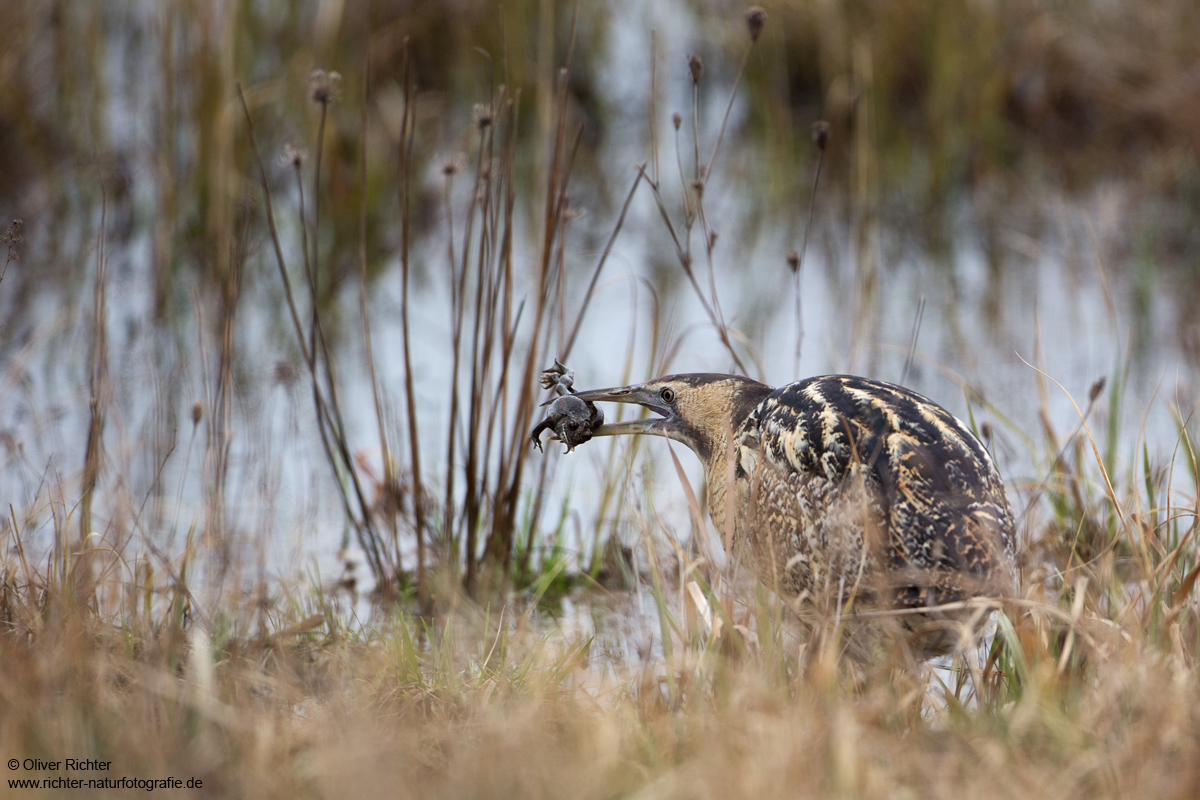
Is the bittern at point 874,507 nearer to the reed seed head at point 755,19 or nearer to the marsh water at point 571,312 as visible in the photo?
the marsh water at point 571,312

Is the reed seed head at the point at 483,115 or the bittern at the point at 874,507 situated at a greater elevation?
the reed seed head at the point at 483,115

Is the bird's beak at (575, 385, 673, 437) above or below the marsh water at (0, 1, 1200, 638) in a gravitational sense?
below

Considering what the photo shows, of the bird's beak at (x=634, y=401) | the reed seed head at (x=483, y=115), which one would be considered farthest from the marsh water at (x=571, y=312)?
the reed seed head at (x=483, y=115)

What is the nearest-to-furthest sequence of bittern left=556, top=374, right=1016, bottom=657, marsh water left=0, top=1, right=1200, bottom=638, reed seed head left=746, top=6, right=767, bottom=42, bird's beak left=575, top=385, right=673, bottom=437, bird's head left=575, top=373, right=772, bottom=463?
bittern left=556, top=374, right=1016, bottom=657 < reed seed head left=746, top=6, right=767, bottom=42 < bird's head left=575, top=373, right=772, bottom=463 < bird's beak left=575, top=385, right=673, bottom=437 < marsh water left=0, top=1, right=1200, bottom=638

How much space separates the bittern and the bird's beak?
38cm

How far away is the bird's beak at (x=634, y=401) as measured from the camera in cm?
374

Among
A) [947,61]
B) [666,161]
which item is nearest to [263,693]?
[666,161]

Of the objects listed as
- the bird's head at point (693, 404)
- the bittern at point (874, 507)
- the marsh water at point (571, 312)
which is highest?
the marsh water at point (571, 312)

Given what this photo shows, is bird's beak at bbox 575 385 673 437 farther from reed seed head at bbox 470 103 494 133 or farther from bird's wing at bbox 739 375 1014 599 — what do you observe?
reed seed head at bbox 470 103 494 133

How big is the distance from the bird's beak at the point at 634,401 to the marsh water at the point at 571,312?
0.68 ft

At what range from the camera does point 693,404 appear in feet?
12.3

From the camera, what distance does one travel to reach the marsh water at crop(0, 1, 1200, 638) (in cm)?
432

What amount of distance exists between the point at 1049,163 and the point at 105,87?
6.72 meters

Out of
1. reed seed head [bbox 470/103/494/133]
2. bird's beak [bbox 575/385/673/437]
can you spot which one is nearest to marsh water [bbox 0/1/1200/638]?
bird's beak [bbox 575/385/673/437]
